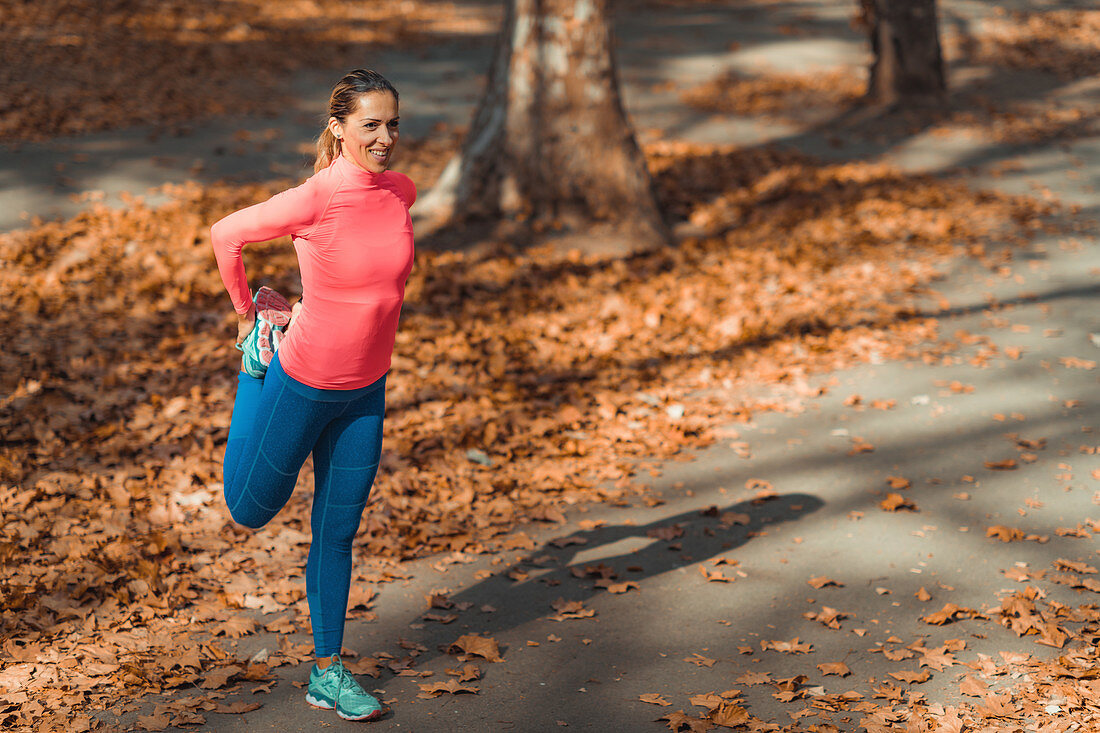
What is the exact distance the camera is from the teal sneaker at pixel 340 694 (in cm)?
351

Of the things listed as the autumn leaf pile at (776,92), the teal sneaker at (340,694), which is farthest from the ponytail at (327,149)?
the autumn leaf pile at (776,92)

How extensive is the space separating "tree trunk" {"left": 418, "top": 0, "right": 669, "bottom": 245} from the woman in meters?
6.32

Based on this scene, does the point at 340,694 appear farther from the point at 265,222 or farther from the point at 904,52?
the point at 904,52

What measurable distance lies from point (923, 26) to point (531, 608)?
484 inches

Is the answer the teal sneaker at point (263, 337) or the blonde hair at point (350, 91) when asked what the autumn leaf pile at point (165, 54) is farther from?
the blonde hair at point (350, 91)

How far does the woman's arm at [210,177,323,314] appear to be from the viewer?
305cm

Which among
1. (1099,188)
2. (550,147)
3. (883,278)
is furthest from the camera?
(1099,188)

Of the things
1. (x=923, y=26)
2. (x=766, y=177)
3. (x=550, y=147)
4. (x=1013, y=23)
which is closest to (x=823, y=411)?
(x=550, y=147)

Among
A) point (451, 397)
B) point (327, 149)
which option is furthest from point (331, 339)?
point (451, 397)

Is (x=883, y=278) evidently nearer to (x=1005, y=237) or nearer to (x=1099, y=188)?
(x=1005, y=237)

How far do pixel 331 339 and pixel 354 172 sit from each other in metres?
0.57

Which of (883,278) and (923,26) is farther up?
(923,26)

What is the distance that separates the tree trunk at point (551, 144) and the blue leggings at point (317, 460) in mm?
6385

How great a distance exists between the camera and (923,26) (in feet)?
44.4
